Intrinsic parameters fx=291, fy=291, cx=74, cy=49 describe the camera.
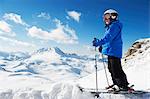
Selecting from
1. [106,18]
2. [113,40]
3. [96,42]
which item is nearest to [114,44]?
[113,40]

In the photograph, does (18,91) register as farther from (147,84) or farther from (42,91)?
(147,84)

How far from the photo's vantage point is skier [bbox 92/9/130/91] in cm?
A: 829

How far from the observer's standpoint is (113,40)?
8.38 meters

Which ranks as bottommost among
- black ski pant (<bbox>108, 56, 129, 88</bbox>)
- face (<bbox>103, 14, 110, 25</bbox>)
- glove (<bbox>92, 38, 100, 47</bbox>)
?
black ski pant (<bbox>108, 56, 129, 88</bbox>)

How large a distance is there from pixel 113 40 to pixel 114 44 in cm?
12

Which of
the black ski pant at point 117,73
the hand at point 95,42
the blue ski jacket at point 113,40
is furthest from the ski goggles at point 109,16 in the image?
the black ski pant at point 117,73

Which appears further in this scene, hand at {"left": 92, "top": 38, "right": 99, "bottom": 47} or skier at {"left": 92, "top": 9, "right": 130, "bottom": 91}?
hand at {"left": 92, "top": 38, "right": 99, "bottom": 47}

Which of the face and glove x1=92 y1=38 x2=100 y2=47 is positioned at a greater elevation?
the face

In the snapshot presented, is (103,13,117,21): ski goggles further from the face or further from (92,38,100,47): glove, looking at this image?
(92,38,100,47): glove

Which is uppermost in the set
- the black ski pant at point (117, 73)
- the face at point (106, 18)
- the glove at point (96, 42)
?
the face at point (106, 18)

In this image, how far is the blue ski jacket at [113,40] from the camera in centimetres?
825

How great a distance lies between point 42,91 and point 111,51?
7.50 ft

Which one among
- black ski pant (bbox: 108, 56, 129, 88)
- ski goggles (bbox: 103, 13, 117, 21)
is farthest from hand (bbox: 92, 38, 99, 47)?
ski goggles (bbox: 103, 13, 117, 21)

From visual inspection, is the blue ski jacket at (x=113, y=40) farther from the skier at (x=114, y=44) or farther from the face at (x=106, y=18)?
the face at (x=106, y=18)
